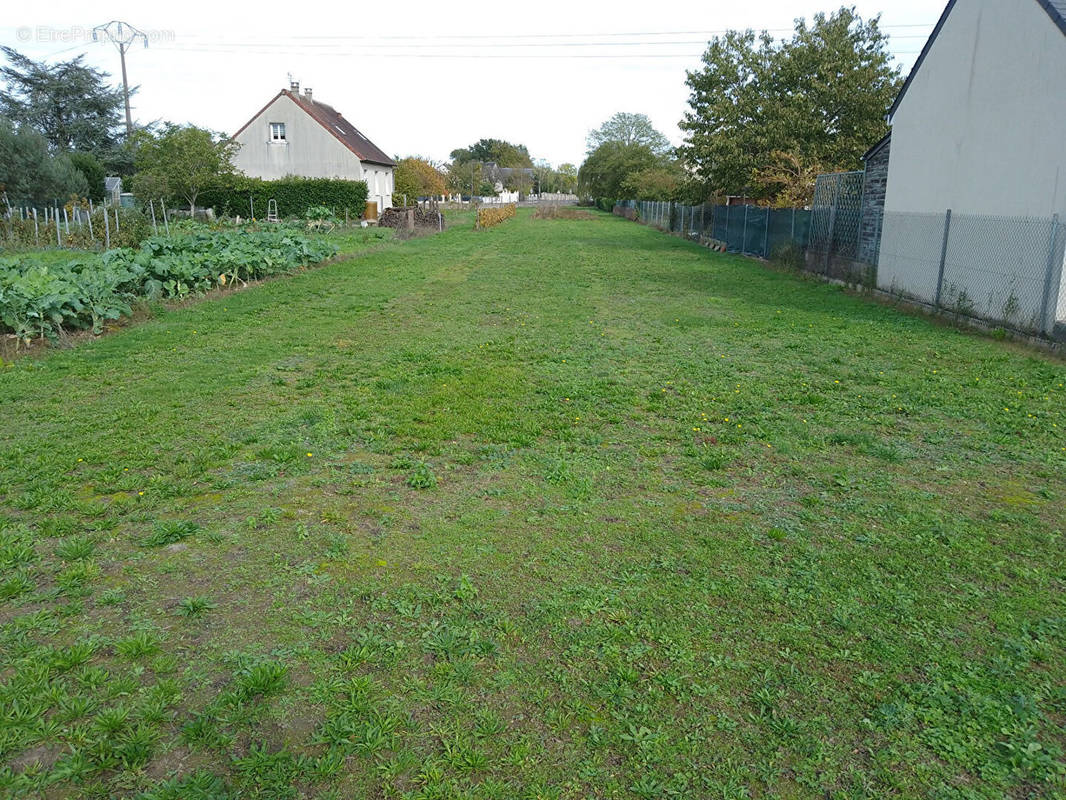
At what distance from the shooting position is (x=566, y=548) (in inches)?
175

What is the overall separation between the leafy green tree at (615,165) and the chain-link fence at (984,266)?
51.0 metres

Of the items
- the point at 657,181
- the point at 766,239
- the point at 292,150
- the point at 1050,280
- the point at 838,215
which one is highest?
the point at 292,150

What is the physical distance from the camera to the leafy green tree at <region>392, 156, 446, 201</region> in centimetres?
5231

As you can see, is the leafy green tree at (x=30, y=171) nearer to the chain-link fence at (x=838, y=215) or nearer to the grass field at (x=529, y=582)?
the chain-link fence at (x=838, y=215)

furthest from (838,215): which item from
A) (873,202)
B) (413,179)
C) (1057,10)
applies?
(413,179)

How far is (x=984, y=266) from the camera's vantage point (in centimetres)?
1254

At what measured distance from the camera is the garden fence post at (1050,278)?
10734 millimetres

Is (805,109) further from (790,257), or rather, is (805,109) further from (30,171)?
(30,171)

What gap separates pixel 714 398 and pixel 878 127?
85.7 feet

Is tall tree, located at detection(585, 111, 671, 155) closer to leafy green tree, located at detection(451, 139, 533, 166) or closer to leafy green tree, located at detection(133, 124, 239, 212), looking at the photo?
leafy green tree, located at detection(451, 139, 533, 166)

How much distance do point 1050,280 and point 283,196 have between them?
36492 millimetres

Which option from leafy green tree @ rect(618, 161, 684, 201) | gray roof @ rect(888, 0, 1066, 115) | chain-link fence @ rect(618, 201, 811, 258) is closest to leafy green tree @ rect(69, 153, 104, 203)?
chain-link fence @ rect(618, 201, 811, 258)

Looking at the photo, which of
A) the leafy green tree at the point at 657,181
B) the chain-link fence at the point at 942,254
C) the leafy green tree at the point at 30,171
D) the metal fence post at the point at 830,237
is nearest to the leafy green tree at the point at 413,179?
the leafy green tree at the point at 657,181

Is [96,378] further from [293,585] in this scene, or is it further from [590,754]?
[590,754]
